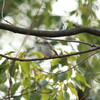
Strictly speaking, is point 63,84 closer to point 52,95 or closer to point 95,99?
point 52,95

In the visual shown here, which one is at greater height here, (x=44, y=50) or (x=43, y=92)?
(x=43, y=92)

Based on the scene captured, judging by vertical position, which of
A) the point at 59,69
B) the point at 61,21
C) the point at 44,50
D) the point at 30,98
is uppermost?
the point at 61,21

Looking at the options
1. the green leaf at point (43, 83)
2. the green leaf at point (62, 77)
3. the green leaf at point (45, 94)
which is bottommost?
the green leaf at point (45, 94)

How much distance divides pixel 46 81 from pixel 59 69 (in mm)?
70

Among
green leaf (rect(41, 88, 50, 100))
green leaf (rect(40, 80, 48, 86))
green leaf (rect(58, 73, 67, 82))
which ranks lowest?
green leaf (rect(41, 88, 50, 100))

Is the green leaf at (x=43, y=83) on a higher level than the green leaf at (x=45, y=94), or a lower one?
higher

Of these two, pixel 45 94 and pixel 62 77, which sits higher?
pixel 62 77

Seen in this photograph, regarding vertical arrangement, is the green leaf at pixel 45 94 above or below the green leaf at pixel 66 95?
below

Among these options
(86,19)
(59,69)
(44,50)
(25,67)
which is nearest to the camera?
(25,67)

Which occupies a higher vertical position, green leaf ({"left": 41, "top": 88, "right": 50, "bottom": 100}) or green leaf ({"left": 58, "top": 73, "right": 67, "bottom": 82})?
green leaf ({"left": 58, "top": 73, "right": 67, "bottom": 82})

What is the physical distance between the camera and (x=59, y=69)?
1241mm

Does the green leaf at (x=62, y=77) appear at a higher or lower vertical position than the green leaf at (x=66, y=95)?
higher

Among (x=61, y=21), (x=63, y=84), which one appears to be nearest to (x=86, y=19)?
(x=61, y=21)

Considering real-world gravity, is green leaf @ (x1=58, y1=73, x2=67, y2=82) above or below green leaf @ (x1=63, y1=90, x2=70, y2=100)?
above
